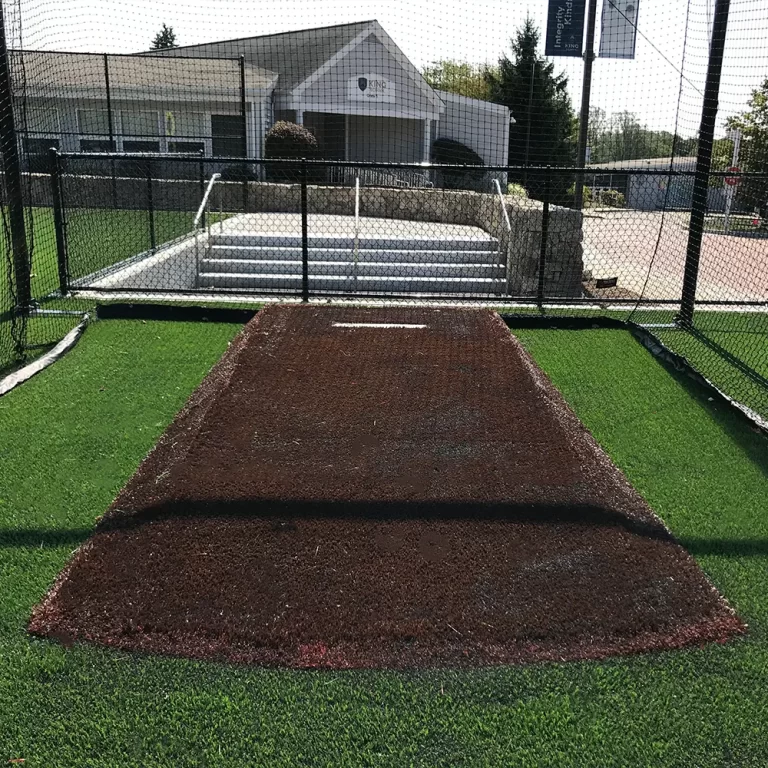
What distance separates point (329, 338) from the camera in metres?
6.08

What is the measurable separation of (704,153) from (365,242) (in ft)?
15.1

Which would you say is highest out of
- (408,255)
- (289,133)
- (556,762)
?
(289,133)

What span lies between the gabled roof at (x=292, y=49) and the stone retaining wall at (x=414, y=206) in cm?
687

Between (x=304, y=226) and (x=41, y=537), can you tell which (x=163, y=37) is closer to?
(x=304, y=226)

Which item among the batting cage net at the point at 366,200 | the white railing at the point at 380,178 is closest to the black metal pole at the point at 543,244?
the batting cage net at the point at 366,200

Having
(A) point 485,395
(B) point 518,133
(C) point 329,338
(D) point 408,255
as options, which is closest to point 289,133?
(D) point 408,255

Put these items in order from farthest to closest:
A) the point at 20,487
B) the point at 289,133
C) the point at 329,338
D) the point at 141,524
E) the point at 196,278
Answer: the point at 289,133 → the point at 196,278 → the point at 329,338 → the point at 20,487 → the point at 141,524

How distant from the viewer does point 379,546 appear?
2.97 meters

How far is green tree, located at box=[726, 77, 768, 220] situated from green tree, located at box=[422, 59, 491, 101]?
35.9 feet

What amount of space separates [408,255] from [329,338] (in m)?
3.79

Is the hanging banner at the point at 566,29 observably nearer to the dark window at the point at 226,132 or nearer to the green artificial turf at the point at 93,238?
the green artificial turf at the point at 93,238

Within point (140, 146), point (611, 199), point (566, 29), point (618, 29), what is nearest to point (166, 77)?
point (140, 146)

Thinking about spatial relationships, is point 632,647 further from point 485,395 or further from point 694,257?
point 694,257

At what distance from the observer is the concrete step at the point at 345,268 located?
30.5ft
